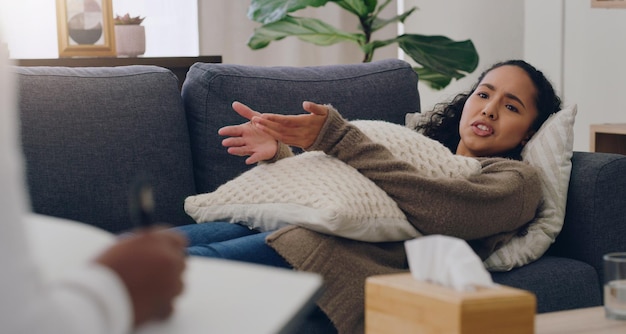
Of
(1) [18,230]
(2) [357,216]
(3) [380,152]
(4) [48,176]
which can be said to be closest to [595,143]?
(3) [380,152]

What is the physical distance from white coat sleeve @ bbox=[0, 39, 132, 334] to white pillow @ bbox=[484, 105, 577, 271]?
4.58 ft

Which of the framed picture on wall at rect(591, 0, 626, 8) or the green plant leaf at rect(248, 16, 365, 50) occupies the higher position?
the framed picture on wall at rect(591, 0, 626, 8)

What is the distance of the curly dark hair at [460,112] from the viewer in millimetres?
2123

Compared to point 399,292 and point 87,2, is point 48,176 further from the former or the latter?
point 87,2

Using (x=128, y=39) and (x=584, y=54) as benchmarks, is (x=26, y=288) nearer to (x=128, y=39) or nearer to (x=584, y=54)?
(x=128, y=39)

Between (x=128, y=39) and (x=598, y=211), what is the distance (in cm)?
190

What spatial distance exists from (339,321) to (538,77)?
906mm

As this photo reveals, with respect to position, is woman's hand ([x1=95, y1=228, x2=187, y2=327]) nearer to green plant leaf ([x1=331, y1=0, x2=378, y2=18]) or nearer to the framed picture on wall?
the framed picture on wall

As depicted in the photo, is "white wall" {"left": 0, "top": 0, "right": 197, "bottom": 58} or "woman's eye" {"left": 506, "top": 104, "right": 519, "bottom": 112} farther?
"white wall" {"left": 0, "top": 0, "right": 197, "bottom": 58}

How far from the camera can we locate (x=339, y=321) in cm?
159

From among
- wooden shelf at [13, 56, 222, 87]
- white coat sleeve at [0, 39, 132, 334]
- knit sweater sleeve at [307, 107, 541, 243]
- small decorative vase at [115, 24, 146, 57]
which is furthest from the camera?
small decorative vase at [115, 24, 146, 57]

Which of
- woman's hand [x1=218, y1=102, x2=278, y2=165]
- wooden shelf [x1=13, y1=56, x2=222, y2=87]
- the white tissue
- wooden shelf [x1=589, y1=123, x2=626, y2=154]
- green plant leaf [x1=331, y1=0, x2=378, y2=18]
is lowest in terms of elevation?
wooden shelf [x1=589, y1=123, x2=626, y2=154]

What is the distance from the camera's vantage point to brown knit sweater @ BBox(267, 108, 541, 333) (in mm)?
1612

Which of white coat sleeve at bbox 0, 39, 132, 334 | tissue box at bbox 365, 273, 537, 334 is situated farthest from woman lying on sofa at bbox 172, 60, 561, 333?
white coat sleeve at bbox 0, 39, 132, 334
